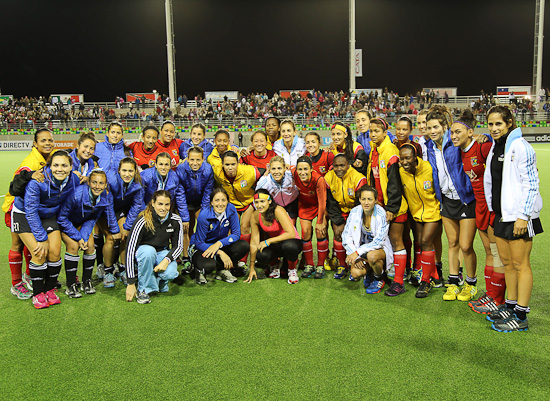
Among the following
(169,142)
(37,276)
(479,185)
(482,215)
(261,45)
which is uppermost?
(261,45)

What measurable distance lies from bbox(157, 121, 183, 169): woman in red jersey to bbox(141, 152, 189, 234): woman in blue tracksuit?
Answer: 33.5 inches

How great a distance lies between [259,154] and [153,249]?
1.91m

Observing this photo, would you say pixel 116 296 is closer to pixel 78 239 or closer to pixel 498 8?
pixel 78 239

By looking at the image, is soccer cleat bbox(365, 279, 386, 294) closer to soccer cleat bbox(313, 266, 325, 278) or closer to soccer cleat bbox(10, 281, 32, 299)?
soccer cleat bbox(313, 266, 325, 278)

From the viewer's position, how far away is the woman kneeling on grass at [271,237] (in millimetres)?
4938

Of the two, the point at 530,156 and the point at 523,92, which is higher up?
the point at 523,92

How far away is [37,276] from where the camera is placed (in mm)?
4285

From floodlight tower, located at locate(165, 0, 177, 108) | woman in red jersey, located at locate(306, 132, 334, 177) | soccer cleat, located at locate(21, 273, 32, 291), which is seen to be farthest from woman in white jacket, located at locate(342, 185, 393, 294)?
floodlight tower, located at locate(165, 0, 177, 108)

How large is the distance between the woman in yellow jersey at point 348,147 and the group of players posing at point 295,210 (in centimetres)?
2

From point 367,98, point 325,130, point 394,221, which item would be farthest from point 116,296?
point 367,98

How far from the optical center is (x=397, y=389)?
9.21ft

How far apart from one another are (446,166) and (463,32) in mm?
33639

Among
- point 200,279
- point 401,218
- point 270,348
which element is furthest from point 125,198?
point 401,218

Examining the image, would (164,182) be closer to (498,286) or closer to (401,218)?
(401,218)
